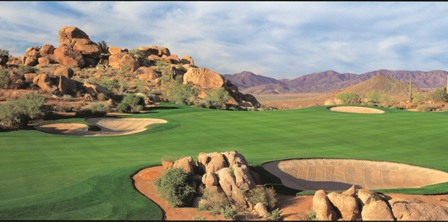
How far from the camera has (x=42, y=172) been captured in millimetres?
16625

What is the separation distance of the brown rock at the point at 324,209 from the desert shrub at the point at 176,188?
4301 millimetres

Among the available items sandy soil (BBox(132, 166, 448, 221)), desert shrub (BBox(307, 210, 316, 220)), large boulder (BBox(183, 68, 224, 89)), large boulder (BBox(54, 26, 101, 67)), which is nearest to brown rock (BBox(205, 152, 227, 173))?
sandy soil (BBox(132, 166, 448, 221))

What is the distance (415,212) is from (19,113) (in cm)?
3276

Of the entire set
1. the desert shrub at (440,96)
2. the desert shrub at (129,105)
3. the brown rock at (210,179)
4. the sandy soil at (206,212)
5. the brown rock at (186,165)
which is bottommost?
the sandy soil at (206,212)

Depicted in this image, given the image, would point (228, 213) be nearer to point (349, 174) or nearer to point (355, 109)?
point (349, 174)

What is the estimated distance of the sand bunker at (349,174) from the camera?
57.1ft

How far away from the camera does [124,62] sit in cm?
9812

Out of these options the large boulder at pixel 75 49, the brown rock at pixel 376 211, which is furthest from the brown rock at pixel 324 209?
the large boulder at pixel 75 49

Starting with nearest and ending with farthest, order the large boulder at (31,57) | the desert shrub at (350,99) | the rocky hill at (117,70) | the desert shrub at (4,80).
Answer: the desert shrub at (4,80), the rocky hill at (117,70), the desert shrub at (350,99), the large boulder at (31,57)

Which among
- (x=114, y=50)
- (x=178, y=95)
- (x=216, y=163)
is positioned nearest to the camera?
(x=216, y=163)

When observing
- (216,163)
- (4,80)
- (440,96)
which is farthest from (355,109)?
(4,80)

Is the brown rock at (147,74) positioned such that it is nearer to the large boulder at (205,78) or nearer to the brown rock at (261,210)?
the large boulder at (205,78)

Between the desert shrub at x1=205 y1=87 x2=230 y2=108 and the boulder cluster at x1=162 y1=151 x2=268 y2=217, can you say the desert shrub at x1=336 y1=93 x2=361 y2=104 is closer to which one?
the desert shrub at x1=205 y1=87 x2=230 y2=108

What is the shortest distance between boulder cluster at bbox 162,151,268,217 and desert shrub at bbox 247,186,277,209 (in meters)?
0.16
